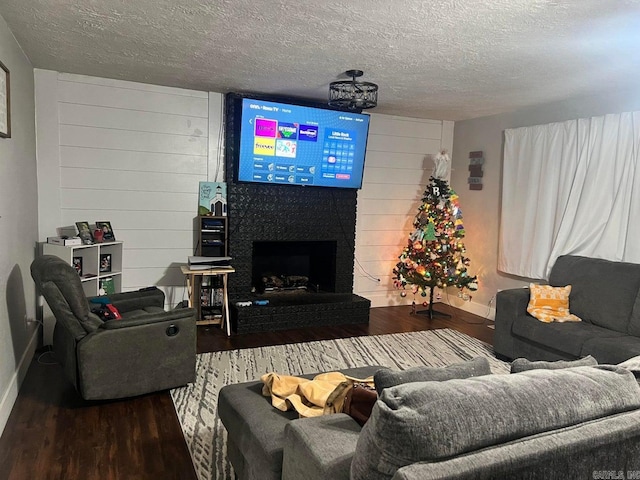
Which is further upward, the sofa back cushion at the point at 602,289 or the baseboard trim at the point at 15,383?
the sofa back cushion at the point at 602,289

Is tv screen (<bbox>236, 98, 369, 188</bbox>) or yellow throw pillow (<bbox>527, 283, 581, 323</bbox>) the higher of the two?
tv screen (<bbox>236, 98, 369, 188</bbox>)

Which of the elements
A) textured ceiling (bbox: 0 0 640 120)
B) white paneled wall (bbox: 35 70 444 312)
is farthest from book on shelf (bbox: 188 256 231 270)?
textured ceiling (bbox: 0 0 640 120)

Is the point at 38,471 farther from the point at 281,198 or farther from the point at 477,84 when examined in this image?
the point at 477,84

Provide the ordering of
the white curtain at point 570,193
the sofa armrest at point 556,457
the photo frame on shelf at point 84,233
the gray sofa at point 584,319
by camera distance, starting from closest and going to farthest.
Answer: the sofa armrest at point 556,457, the gray sofa at point 584,319, the photo frame on shelf at point 84,233, the white curtain at point 570,193

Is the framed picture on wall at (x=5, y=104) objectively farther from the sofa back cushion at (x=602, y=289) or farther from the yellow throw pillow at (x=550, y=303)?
the sofa back cushion at (x=602, y=289)

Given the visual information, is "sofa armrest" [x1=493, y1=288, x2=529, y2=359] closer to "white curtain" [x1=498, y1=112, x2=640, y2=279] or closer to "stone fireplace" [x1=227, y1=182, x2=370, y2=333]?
"white curtain" [x1=498, y1=112, x2=640, y2=279]

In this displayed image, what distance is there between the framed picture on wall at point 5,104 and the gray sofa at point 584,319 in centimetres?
399

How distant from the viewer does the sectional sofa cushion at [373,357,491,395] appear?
158 cm

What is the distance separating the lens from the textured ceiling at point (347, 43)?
8.36 feet

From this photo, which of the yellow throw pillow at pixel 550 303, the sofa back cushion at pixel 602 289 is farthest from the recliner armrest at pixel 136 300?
the sofa back cushion at pixel 602 289

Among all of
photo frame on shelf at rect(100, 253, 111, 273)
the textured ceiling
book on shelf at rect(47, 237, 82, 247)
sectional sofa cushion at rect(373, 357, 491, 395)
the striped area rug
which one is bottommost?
the striped area rug

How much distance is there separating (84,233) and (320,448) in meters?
3.39

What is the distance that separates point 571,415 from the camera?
4.35 ft

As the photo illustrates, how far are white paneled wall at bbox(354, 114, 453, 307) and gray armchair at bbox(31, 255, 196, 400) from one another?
3.02m
